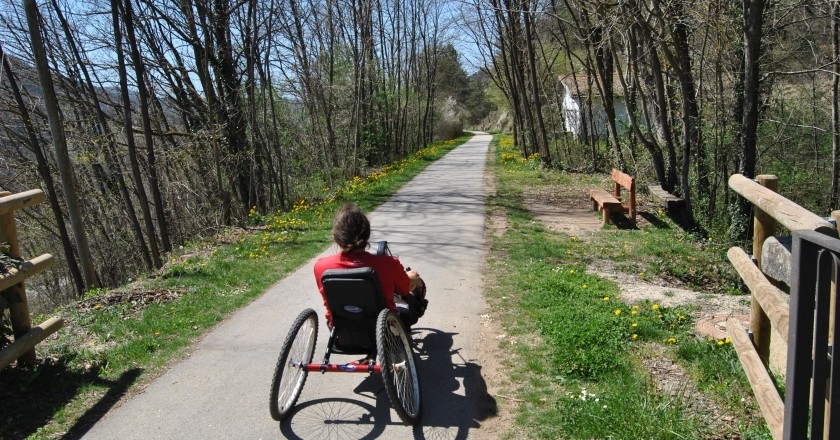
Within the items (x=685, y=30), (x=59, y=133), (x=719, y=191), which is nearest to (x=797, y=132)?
(x=719, y=191)

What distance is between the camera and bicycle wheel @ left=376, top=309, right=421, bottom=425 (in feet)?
12.3

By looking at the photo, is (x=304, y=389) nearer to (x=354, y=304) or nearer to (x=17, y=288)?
(x=354, y=304)

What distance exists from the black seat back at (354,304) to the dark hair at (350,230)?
0.93 ft

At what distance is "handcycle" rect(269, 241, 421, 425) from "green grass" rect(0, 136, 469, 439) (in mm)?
1498

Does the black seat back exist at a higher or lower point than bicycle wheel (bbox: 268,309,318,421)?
higher

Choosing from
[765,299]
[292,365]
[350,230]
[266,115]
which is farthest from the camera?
[266,115]

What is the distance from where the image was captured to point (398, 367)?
397cm

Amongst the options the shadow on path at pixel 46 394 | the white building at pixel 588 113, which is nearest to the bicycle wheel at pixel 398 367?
the shadow on path at pixel 46 394

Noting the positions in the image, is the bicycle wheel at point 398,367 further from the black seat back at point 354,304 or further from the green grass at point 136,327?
the green grass at point 136,327

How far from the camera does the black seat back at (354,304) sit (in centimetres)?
396

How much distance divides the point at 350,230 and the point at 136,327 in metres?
3.33

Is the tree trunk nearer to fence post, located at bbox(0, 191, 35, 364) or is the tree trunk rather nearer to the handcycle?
fence post, located at bbox(0, 191, 35, 364)

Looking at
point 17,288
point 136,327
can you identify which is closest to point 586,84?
point 136,327

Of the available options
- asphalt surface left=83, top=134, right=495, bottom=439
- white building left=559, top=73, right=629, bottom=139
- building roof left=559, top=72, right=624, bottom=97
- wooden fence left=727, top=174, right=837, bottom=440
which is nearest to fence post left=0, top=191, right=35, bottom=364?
asphalt surface left=83, top=134, right=495, bottom=439
